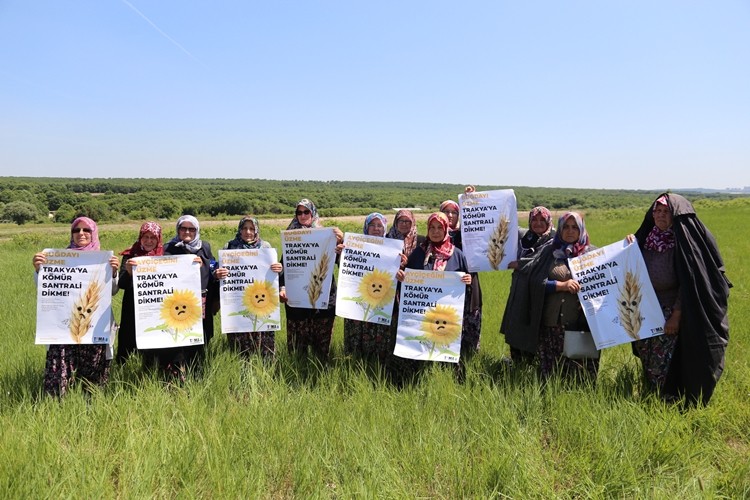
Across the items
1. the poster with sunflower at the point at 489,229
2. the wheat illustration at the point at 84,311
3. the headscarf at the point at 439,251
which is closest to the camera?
the wheat illustration at the point at 84,311

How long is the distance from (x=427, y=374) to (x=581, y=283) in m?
1.56

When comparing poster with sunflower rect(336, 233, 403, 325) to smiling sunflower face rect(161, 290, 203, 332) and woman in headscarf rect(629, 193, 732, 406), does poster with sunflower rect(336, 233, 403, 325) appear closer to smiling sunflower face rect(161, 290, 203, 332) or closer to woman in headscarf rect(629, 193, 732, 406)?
smiling sunflower face rect(161, 290, 203, 332)

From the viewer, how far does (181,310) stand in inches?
163

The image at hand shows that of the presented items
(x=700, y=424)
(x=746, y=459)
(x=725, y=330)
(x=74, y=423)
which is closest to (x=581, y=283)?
(x=725, y=330)

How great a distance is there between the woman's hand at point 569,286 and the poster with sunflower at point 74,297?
386 cm

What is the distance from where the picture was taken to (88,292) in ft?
12.9

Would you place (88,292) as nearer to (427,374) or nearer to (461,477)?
(427,374)

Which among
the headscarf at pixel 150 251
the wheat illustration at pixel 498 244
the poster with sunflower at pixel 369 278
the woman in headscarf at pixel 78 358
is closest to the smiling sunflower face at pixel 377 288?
the poster with sunflower at pixel 369 278

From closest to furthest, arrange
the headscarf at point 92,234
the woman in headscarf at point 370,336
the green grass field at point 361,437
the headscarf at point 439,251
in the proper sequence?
1. the green grass field at point 361,437
2. the headscarf at point 92,234
3. the headscarf at point 439,251
4. the woman in headscarf at point 370,336

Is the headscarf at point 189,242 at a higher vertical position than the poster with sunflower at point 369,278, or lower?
higher

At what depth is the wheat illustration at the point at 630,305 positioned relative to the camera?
382 cm

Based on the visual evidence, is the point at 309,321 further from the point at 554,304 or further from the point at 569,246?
the point at 569,246

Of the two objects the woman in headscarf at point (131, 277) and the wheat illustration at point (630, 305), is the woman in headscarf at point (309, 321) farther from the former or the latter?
the wheat illustration at point (630, 305)

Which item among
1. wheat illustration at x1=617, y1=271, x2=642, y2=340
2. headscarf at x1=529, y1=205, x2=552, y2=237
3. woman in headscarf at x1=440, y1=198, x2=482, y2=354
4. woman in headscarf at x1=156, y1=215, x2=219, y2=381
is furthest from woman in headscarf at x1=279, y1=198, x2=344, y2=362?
wheat illustration at x1=617, y1=271, x2=642, y2=340
